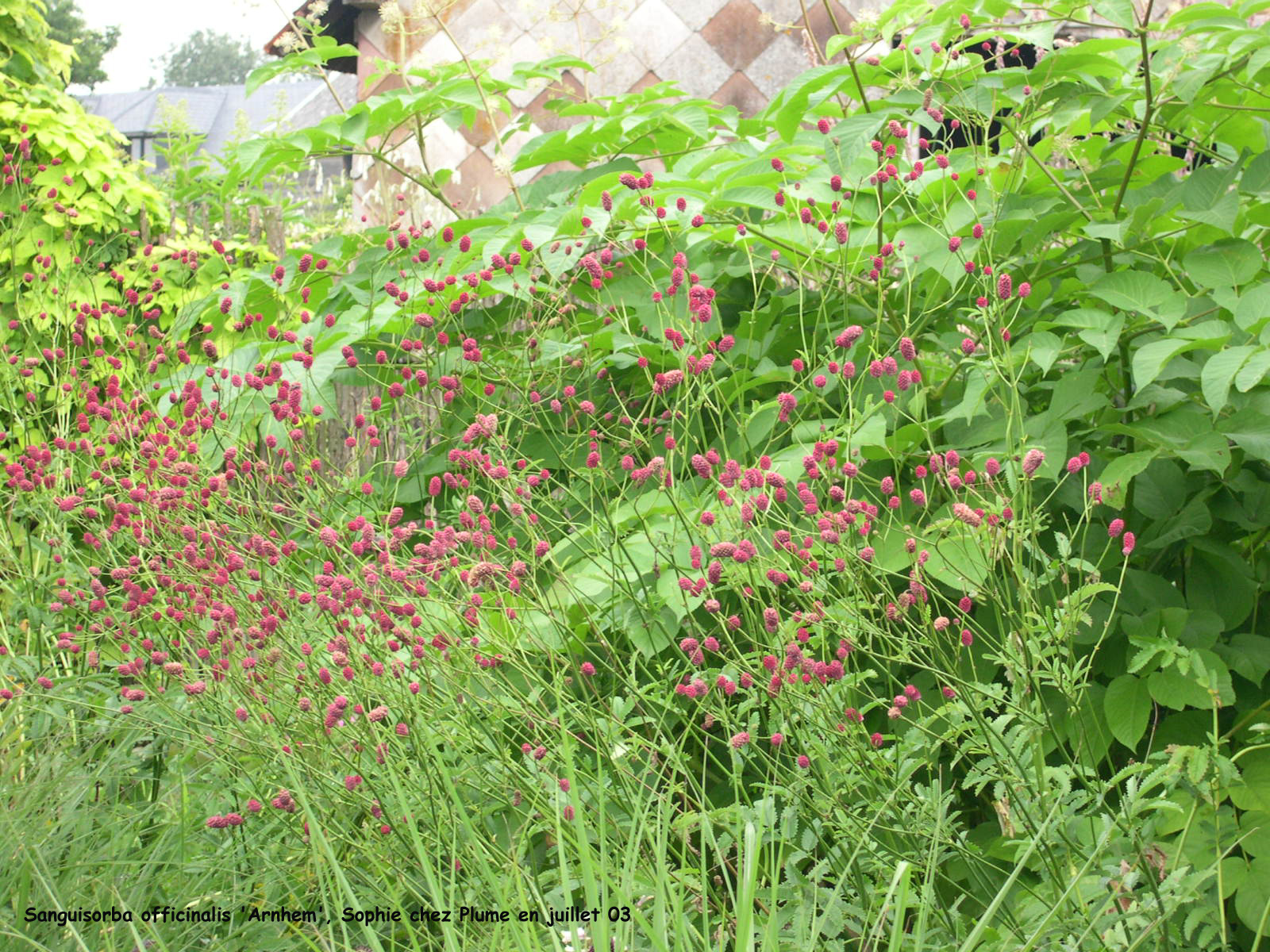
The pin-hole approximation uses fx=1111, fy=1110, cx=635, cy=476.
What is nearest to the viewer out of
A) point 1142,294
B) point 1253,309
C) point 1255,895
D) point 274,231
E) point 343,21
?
point 1255,895

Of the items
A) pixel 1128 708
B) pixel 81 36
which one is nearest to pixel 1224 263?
pixel 1128 708

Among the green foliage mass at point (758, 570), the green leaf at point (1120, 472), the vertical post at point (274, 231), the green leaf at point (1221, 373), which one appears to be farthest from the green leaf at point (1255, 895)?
the vertical post at point (274, 231)

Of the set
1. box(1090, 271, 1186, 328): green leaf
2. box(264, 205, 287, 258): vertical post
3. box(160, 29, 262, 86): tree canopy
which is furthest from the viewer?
box(160, 29, 262, 86): tree canopy

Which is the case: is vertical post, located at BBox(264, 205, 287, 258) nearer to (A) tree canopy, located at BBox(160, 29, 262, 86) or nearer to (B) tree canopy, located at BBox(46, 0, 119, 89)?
(B) tree canopy, located at BBox(46, 0, 119, 89)

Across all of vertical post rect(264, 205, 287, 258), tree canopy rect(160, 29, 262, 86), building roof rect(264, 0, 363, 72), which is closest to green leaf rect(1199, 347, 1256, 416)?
vertical post rect(264, 205, 287, 258)

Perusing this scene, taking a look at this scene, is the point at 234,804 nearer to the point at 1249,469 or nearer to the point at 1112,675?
the point at 1112,675

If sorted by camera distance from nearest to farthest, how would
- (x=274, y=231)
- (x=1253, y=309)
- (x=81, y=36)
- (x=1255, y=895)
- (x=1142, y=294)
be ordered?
(x=1255, y=895) → (x=1253, y=309) → (x=1142, y=294) → (x=274, y=231) → (x=81, y=36)

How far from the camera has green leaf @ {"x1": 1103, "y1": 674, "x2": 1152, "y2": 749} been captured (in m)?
1.96

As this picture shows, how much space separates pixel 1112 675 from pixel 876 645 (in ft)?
1.49

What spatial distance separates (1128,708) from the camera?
1982mm

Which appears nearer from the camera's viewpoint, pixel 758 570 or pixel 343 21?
pixel 758 570

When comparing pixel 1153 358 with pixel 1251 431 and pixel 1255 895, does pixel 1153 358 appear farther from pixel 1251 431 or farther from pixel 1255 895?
pixel 1255 895

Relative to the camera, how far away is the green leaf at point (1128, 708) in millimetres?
1960

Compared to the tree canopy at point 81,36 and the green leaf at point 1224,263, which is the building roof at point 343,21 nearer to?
the green leaf at point 1224,263
